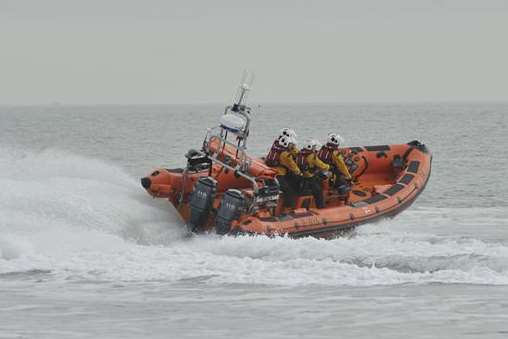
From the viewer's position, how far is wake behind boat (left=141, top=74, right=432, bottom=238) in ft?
35.2

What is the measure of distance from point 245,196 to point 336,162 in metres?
1.83

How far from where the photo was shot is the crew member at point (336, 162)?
12.2 metres

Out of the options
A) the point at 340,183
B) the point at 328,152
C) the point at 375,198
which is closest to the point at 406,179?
the point at 375,198

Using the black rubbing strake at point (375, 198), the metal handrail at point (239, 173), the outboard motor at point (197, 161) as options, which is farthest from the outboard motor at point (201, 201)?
the black rubbing strake at point (375, 198)

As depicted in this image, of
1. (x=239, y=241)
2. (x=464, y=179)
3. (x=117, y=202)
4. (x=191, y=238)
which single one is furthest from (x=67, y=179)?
(x=464, y=179)

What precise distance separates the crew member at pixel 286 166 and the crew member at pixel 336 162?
640 millimetres

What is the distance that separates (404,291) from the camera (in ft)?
27.1

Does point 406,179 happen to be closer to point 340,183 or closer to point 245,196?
point 340,183

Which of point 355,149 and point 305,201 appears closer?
point 305,201

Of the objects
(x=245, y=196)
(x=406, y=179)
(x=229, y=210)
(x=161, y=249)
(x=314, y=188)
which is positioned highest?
(x=406, y=179)

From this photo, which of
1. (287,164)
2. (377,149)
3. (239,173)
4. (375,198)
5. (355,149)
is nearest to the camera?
(239,173)

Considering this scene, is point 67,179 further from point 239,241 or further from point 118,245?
point 239,241

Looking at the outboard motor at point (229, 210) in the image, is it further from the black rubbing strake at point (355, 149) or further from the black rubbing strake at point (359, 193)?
the black rubbing strake at point (355, 149)

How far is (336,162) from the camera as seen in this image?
483 inches
